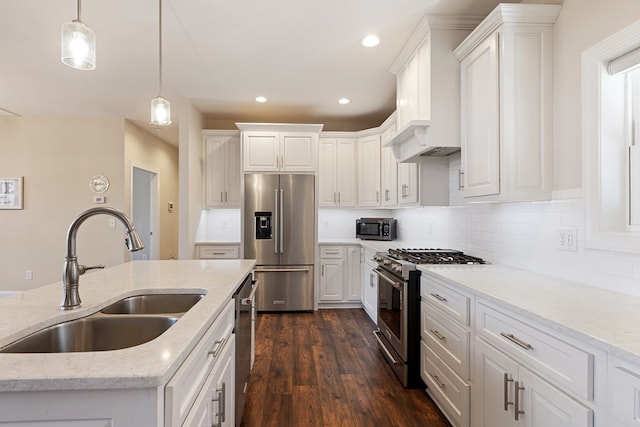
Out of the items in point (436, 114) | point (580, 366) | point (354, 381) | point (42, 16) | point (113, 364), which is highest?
point (42, 16)

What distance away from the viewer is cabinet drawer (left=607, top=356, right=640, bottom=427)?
0.89 metres

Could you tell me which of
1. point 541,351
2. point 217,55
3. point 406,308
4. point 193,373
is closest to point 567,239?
point 541,351

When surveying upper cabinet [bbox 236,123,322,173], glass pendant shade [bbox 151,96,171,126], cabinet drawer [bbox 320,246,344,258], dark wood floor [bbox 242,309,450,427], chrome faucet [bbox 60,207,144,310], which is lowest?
dark wood floor [bbox 242,309,450,427]

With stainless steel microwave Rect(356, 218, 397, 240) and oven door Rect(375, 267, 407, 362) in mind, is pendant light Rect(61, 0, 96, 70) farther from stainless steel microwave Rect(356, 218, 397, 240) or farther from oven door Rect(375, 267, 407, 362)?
stainless steel microwave Rect(356, 218, 397, 240)

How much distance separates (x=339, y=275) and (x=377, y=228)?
0.82 m

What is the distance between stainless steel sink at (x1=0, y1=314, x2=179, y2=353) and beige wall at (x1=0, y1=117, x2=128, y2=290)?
4.26 metres

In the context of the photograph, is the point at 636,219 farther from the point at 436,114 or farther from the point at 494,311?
the point at 436,114

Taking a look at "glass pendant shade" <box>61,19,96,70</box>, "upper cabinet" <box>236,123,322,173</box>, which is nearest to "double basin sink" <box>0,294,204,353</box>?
"glass pendant shade" <box>61,19,96,70</box>

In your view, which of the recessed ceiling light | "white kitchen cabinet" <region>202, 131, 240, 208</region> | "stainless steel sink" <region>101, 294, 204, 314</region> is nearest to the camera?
"stainless steel sink" <region>101, 294, 204, 314</region>

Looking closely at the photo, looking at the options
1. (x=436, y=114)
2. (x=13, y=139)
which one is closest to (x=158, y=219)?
(x=13, y=139)

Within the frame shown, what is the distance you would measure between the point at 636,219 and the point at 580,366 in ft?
2.89

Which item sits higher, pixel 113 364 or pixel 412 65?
pixel 412 65

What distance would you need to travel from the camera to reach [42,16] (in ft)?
7.86

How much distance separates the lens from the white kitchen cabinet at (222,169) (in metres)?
4.62
